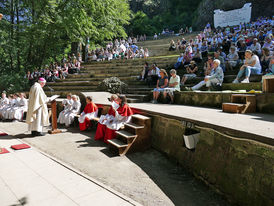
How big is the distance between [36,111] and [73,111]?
166 cm

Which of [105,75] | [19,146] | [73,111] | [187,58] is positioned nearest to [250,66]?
[187,58]

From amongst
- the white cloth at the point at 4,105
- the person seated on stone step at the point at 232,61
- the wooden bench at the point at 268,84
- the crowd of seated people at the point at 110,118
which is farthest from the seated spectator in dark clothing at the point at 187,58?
the white cloth at the point at 4,105

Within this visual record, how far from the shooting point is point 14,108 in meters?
10.4

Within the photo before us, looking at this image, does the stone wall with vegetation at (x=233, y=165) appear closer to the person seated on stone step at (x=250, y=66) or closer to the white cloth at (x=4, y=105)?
the person seated on stone step at (x=250, y=66)

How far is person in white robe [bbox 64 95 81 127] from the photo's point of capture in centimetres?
837

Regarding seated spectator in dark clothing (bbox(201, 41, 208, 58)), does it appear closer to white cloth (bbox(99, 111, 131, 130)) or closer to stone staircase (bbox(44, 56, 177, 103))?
stone staircase (bbox(44, 56, 177, 103))

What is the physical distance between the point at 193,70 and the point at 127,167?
649 centimetres

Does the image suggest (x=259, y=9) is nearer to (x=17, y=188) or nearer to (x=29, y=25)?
(x=29, y=25)

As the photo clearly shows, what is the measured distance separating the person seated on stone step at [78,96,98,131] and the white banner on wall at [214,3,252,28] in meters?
24.5

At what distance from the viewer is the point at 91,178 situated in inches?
147

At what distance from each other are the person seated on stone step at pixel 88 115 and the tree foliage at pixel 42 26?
892 centimetres

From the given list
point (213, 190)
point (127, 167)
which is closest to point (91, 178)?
point (127, 167)

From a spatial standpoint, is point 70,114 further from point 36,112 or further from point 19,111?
point 19,111

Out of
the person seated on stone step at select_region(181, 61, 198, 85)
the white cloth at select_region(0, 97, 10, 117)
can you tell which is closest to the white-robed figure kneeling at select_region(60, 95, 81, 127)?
the white cloth at select_region(0, 97, 10, 117)
